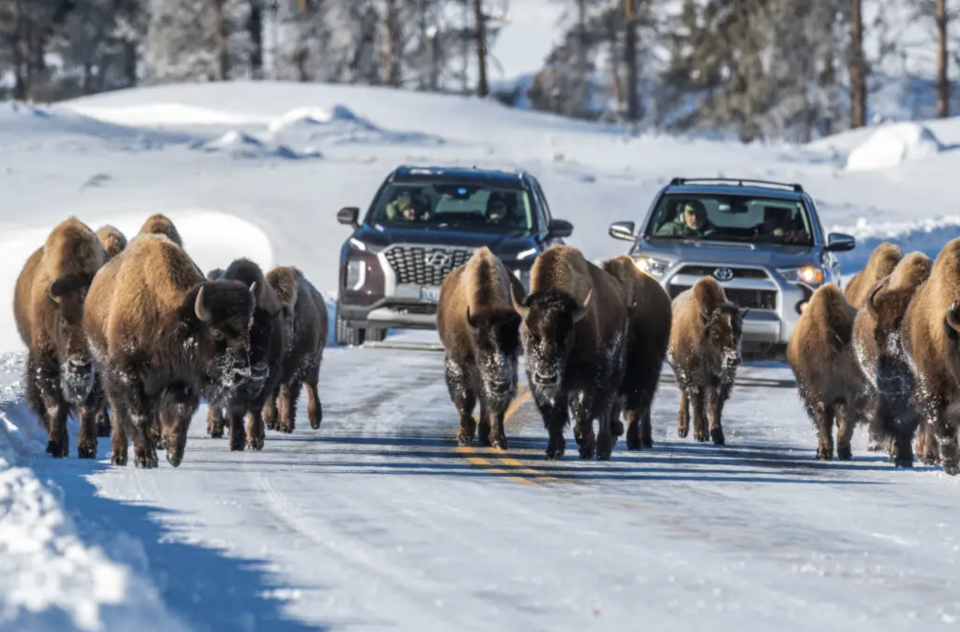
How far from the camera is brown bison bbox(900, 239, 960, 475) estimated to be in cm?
1162

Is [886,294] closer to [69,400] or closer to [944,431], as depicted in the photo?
[944,431]

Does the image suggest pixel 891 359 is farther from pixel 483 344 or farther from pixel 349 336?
pixel 349 336

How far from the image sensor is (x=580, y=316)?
1205 centimetres

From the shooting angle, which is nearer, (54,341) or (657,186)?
(54,341)

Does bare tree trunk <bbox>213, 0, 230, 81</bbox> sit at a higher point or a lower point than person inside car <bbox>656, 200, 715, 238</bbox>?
higher

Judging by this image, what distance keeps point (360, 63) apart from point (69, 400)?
248 feet

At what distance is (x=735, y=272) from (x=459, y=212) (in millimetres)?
3878

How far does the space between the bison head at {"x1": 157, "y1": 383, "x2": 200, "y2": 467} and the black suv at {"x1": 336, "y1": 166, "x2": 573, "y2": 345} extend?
869 centimetres

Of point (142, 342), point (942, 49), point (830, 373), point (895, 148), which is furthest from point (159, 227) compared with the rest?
point (942, 49)

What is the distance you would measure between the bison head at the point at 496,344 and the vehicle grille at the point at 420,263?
721 centimetres

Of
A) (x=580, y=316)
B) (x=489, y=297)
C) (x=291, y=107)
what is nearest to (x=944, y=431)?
(x=580, y=316)

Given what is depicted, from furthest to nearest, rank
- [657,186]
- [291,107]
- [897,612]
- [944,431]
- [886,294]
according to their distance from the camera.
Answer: [291,107] < [657,186] < [886,294] < [944,431] < [897,612]

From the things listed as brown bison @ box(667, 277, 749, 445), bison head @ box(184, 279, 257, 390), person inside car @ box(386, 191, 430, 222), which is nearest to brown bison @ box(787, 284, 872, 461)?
brown bison @ box(667, 277, 749, 445)

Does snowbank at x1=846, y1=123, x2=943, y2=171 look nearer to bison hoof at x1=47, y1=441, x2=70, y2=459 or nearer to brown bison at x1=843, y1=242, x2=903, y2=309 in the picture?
brown bison at x1=843, y1=242, x2=903, y2=309
